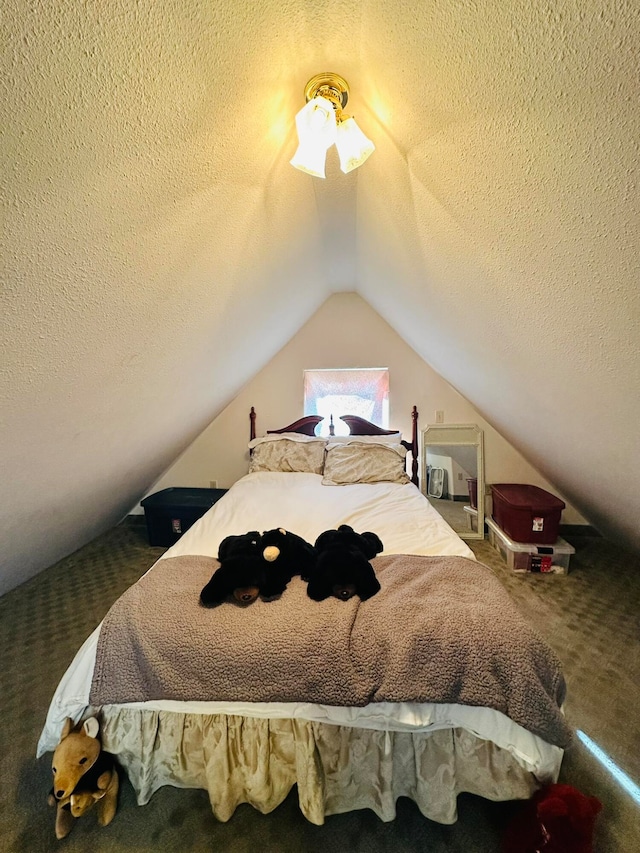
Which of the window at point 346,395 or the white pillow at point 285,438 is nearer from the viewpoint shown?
the white pillow at point 285,438

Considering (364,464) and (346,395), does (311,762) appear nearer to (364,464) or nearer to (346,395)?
(364,464)

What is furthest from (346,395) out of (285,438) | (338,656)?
(338,656)

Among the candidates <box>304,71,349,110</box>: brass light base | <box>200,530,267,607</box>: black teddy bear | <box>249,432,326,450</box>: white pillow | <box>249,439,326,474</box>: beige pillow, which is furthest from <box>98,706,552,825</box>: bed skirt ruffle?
<box>249,432,326,450</box>: white pillow

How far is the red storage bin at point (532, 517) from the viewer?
224 cm

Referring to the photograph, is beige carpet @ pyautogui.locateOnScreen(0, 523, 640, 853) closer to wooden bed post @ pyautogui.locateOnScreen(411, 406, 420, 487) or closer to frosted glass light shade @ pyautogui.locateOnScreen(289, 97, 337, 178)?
wooden bed post @ pyautogui.locateOnScreen(411, 406, 420, 487)

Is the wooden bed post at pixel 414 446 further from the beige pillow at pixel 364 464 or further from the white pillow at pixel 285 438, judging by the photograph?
the white pillow at pixel 285 438

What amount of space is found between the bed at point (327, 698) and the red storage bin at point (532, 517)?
143 centimetres

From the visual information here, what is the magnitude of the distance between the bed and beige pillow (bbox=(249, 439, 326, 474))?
5.43ft

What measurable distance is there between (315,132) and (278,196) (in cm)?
43

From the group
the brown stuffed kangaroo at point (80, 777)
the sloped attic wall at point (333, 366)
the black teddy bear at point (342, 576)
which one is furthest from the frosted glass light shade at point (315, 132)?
the sloped attic wall at point (333, 366)

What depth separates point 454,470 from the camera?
10.0 ft

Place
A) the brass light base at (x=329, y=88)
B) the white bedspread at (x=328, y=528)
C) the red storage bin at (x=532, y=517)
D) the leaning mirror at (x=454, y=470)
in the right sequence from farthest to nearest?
the leaning mirror at (x=454, y=470), the red storage bin at (x=532, y=517), the brass light base at (x=329, y=88), the white bedspread at (x=328, y=528)

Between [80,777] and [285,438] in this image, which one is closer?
[80,777]

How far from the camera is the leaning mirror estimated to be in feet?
9.53
